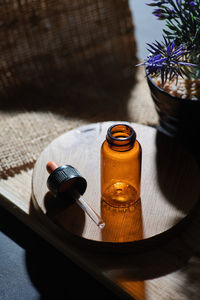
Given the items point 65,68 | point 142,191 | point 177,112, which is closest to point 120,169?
point 142,191

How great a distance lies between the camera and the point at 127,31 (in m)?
1.20

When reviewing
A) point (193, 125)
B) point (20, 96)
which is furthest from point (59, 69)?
point (193, 125)

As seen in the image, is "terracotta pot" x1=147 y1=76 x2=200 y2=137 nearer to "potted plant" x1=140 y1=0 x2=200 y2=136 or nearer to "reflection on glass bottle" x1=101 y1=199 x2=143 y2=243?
"potted plant" x1=140 y1=0 x2=200 y2=136

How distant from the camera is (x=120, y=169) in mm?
773

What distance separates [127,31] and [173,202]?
633mm

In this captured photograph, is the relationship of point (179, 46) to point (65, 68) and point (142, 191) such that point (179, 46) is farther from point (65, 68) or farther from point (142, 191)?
point (65, 68)

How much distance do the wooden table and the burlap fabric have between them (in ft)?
1.04

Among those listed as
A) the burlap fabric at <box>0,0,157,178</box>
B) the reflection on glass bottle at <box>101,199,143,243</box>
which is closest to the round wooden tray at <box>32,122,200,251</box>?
the reflection on glass bottle at <box>101,199,143,243</box>

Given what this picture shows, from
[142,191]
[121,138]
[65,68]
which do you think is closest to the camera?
[121,138]

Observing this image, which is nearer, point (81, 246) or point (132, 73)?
point (81, 246)

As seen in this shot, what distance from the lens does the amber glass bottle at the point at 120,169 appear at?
2.28 ft

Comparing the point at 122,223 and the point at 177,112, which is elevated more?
the point at 177,112

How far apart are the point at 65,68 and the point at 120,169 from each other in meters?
0.53

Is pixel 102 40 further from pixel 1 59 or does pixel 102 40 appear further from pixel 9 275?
pixel 9 275
